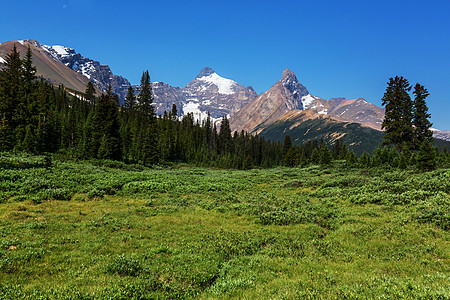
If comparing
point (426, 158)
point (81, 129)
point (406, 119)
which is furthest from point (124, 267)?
point (81, 129)

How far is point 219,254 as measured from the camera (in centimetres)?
1029

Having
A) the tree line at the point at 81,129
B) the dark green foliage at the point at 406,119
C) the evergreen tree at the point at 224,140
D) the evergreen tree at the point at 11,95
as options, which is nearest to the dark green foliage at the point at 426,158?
the dark green foliage at the point at 406,119

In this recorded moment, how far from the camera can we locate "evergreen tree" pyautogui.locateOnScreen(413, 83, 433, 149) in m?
41.7

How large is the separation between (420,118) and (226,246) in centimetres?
5081

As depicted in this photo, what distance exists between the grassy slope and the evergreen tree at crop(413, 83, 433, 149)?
94.8ft

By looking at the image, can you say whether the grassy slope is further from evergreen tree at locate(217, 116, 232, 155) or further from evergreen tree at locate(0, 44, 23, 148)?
evergreen tree at locate(217, 116, 232, 155)

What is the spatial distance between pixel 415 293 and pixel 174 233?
434 inches

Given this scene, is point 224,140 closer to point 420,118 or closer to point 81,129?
point 81,129

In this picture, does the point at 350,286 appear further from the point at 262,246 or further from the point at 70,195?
the point at 70,195

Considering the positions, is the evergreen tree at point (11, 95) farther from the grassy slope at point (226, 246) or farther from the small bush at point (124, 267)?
the small bush at point (124, 267)

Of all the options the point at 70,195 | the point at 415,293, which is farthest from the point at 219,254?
the point at 70,195

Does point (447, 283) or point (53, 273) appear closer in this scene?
point (447, 283)

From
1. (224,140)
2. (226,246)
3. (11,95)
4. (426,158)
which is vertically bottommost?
(226,246)

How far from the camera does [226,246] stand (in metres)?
11.2
